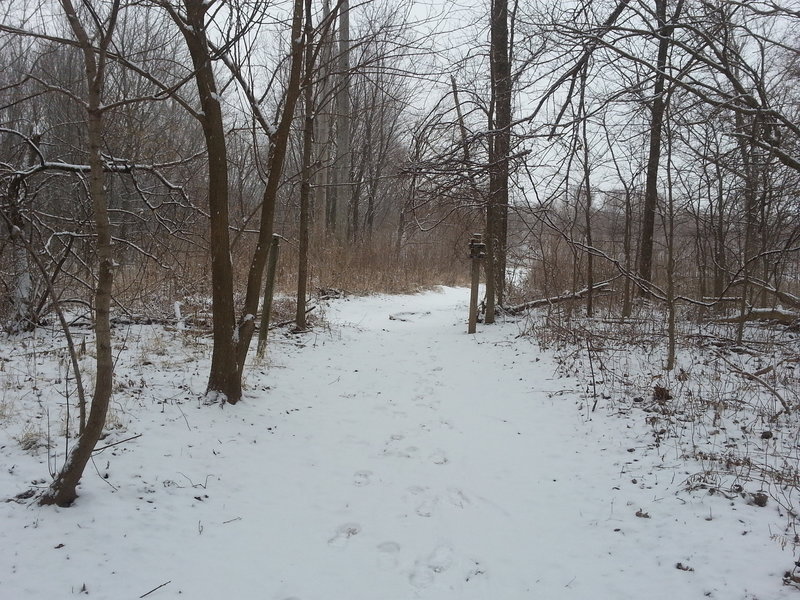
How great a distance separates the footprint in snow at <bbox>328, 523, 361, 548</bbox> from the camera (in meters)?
2.88

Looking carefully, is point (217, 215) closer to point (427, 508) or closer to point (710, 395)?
point (427, 508)

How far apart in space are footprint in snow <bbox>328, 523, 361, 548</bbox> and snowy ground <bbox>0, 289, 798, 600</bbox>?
0.04ft

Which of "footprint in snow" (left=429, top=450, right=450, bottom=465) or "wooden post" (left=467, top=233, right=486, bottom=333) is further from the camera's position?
"wooden post" (left=467, top=233, right=486, bottom=333)

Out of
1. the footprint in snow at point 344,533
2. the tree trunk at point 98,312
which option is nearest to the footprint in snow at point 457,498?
the footprint in snow at point 344,533

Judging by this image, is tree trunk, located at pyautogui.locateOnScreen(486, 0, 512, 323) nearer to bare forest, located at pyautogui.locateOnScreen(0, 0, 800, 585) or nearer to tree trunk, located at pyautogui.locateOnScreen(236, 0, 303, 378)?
bare forest, located at pyautogui.locateOnScreen(0, 0, 800, 585)

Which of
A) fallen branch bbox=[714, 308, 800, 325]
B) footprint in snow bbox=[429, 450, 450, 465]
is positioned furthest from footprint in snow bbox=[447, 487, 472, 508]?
fallen branch bbox=[714, 308, 800, 325]

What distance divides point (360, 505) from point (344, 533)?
32 cm

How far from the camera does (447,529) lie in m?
3.06

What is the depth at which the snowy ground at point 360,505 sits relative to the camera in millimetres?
2477

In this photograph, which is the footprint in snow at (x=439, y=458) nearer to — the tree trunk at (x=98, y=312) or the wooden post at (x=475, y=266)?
the tree trunk at (x=98, y=312)

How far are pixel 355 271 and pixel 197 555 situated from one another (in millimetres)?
11156

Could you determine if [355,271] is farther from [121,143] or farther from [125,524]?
[125,524]

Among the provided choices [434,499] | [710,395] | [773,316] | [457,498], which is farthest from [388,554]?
[773,316]

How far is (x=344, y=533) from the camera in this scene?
2.98 meters
